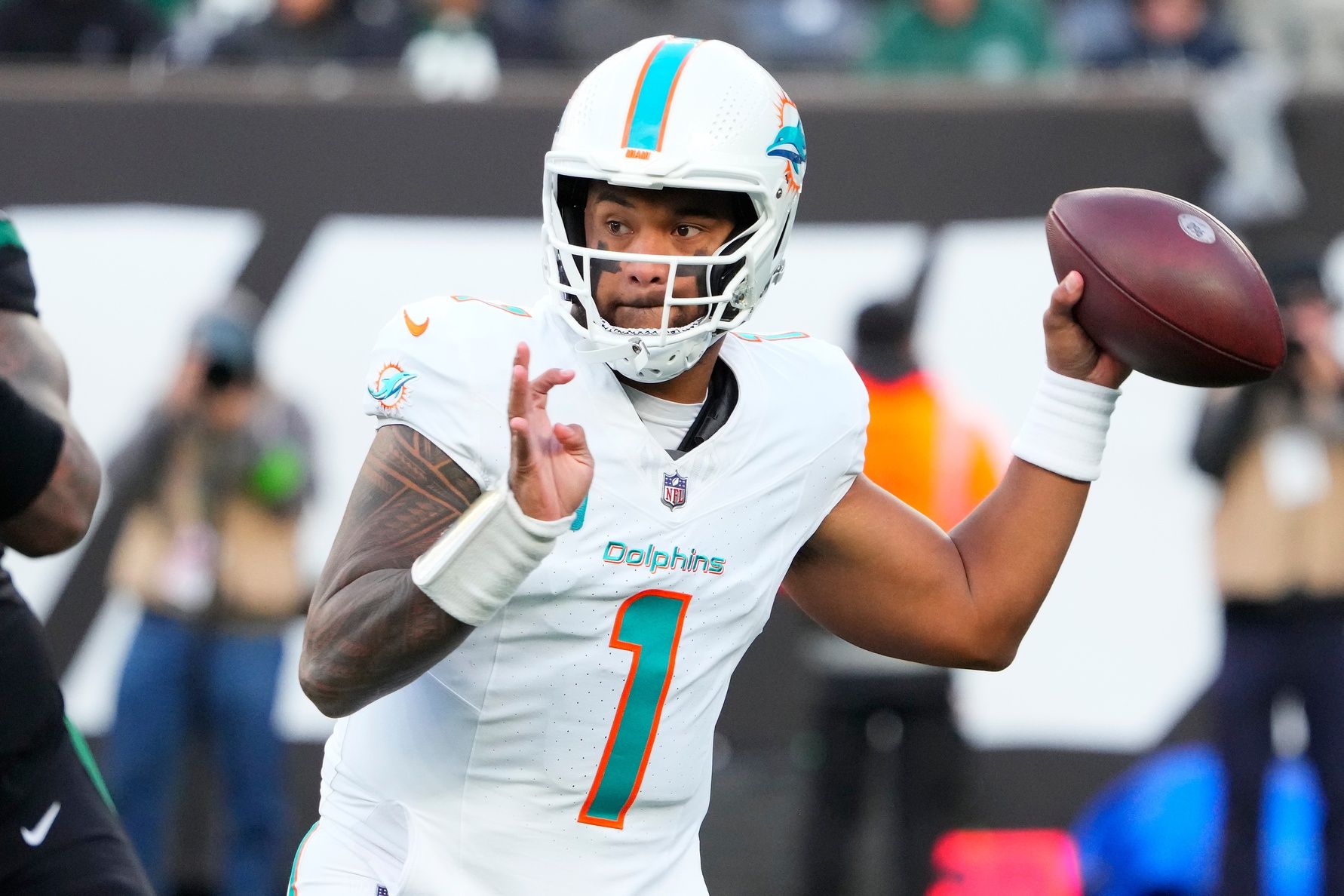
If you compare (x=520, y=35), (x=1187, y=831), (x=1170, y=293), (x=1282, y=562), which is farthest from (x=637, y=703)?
(x=520, y=35)

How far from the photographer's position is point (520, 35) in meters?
6.67

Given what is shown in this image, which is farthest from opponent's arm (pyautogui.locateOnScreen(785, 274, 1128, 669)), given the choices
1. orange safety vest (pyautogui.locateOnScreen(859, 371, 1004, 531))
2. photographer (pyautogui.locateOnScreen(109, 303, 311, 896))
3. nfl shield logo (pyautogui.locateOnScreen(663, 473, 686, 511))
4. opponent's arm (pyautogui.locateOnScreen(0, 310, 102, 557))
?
photographer (pyautogui.locateOnScreen(109, 303, 311, 896))

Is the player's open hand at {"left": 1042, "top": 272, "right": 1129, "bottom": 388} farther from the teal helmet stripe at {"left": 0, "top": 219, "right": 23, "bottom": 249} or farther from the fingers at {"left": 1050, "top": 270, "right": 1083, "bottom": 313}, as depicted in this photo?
the teal helmet stripe at {"left": 0, "top": 219, "right": 23, "bottom": 249}

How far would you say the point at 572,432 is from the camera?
1980 mm

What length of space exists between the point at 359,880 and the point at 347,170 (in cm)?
408

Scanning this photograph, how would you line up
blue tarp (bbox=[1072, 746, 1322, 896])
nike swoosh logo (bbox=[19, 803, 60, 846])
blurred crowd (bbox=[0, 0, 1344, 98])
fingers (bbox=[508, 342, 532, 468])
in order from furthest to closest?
blurred crowd (bbox=[0, 0, 1344, 98])
blue tarp (bbox=[1072, 746, 1322, 896])
nike swoosh logo (bbox=[19, 803, 60, 846])
fingers (bbox=[508, 342, 532, 468])

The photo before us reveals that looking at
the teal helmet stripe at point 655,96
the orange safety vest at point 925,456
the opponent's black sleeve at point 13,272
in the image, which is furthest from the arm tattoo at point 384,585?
the orange safety vest at point 925,456

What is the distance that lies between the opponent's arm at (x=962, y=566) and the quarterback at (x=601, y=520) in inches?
5.2

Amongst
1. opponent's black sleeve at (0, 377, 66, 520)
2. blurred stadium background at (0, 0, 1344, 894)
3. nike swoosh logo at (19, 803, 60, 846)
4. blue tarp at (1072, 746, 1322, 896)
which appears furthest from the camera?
blurred stadium background at (0, 0, 1344, 894)

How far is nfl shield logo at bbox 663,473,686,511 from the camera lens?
224cm

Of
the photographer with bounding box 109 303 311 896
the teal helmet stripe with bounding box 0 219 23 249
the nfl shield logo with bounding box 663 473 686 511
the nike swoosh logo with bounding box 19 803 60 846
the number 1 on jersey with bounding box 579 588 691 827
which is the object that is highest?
the teal helmet stripe with bounding box 0 219 23 249

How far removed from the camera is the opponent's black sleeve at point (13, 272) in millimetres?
2652

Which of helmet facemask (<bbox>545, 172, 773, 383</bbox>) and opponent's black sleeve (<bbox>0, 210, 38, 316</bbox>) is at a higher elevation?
helmet facemask (<bbox>545, 172, 773, 383</bbox>)

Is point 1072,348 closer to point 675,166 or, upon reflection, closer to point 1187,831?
point 675,166
